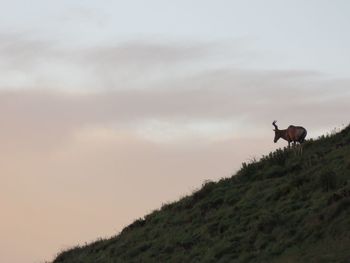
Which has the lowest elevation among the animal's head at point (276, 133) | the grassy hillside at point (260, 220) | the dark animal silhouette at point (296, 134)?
the grassy hillside at point (260, 220)

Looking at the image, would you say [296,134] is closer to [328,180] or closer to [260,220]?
[328,180]

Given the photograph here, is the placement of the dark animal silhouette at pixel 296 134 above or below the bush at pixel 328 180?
above

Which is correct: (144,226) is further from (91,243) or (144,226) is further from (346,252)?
(346,252)

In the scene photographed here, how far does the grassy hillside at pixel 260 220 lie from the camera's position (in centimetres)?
2073

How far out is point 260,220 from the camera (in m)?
23.8

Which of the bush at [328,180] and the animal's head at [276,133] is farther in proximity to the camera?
the animal's head at [276,133]

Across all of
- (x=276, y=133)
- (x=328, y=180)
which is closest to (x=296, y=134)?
(x=276, y=133)

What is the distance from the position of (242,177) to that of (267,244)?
31.9ft

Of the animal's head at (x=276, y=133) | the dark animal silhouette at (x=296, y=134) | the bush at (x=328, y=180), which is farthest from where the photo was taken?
the animal's head at (x=276, y=133)

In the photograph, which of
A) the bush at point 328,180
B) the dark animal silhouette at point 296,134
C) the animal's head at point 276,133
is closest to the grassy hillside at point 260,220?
the bush at point 328,180

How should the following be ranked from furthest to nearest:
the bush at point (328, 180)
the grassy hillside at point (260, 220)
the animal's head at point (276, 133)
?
1. the animal's head at point (276, 133)
2. the bush at point (328, 180)
3. the grassy hillside at point (260, 220)

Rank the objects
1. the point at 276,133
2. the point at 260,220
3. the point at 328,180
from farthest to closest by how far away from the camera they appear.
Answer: the point at 276,133 → the point at 328,180 → the point at 260,220

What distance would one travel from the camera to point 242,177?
3150cm

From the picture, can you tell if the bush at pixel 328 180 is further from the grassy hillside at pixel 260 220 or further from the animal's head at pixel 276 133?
the animal's head at pixel 276 133
